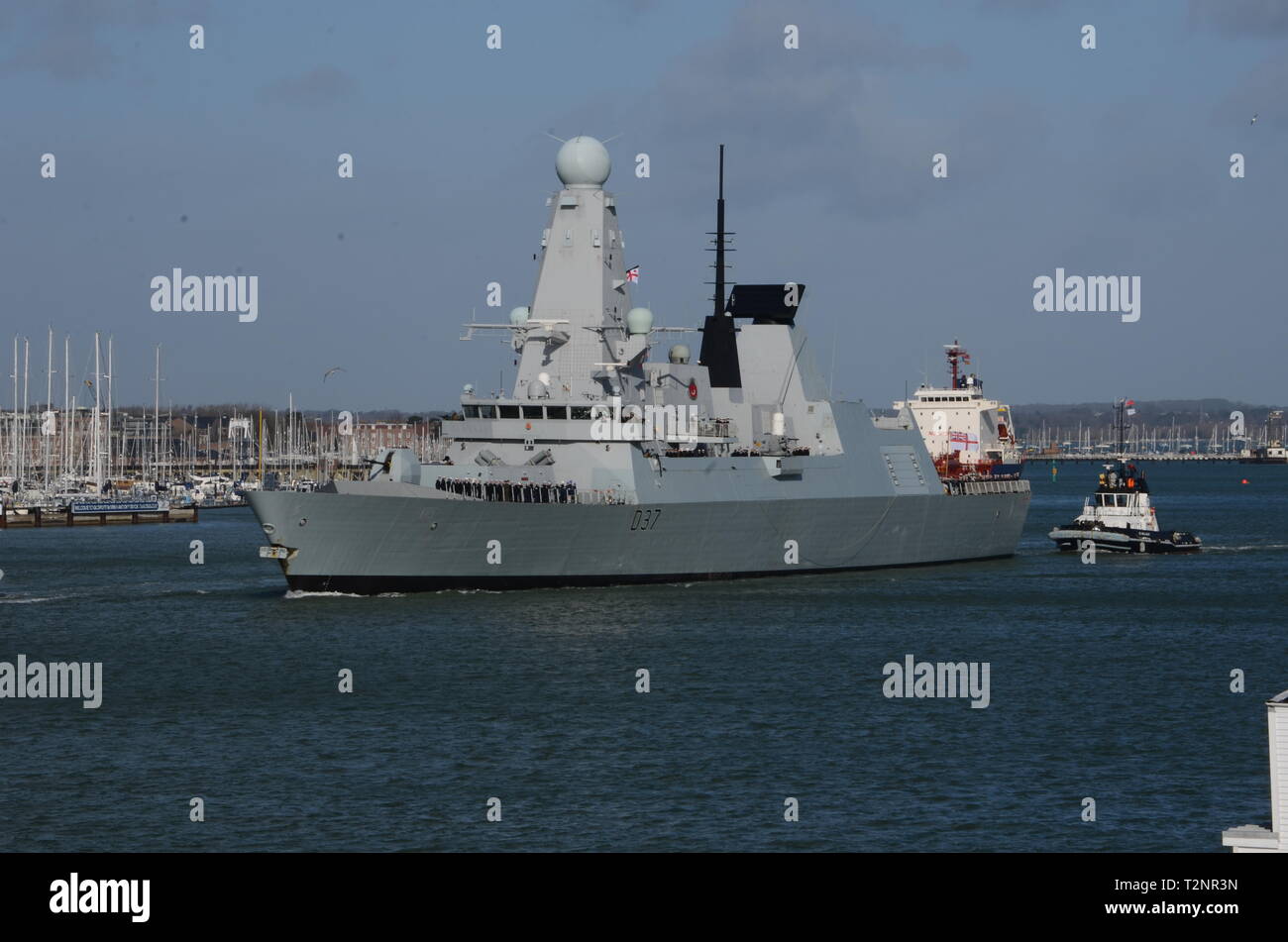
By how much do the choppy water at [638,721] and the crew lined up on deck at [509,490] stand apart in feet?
7.69

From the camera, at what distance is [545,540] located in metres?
40.1

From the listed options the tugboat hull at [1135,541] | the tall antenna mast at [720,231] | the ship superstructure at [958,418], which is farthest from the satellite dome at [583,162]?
the ship superstructure at [958,418]

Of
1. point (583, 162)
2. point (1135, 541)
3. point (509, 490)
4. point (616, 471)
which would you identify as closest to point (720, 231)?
point (583, 162)

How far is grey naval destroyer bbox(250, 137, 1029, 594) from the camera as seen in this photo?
3862cm

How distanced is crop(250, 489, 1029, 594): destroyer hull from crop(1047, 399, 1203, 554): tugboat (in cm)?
1376

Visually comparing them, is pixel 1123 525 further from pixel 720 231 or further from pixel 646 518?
pixel 646 518

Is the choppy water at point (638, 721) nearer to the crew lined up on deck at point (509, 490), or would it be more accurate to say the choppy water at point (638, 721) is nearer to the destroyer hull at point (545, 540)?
the destroyer hull at point (545, 540)

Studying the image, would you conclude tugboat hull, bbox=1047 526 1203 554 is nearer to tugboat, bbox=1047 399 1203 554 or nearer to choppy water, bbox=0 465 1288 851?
tugboat, bbox=1047 399 1203 554

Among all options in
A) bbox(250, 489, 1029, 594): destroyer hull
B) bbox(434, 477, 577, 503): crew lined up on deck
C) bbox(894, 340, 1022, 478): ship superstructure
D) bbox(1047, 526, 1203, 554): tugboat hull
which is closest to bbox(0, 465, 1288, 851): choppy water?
bbox(250, 489, 1029, 594): destroyer hull

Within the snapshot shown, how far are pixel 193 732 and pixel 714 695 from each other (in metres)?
8.55

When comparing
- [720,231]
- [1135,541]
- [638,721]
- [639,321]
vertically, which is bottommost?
[638,721]

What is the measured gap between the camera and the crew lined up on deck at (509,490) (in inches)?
1592

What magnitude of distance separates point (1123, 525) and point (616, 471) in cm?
2683

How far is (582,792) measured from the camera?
68.7 ft
